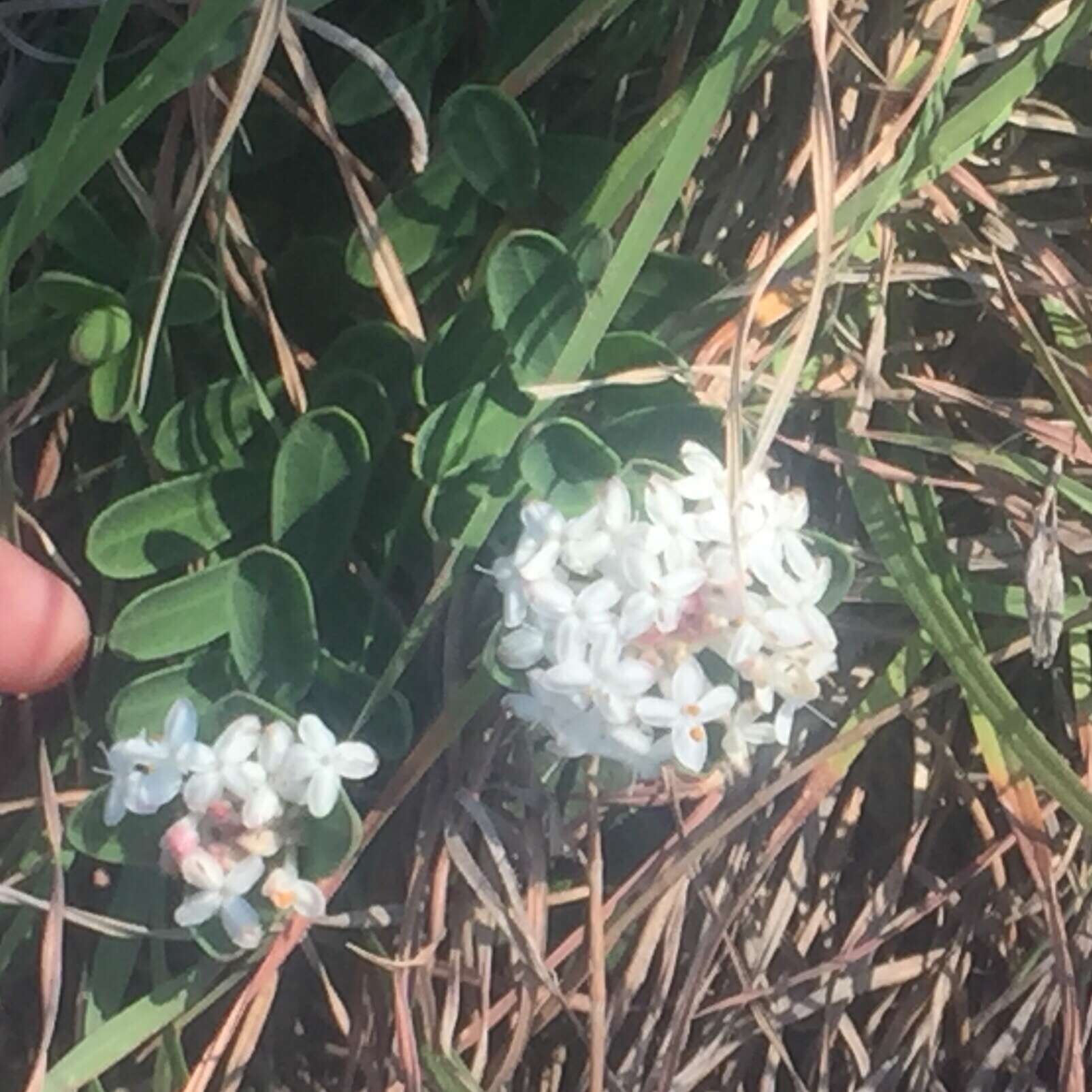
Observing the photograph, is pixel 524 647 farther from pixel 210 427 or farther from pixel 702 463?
pixel 210 427

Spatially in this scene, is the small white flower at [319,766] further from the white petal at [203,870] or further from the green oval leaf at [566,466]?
the green oval leaf at [566,466]

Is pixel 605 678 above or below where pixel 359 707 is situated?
above

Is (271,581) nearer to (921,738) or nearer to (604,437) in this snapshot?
(604,437)

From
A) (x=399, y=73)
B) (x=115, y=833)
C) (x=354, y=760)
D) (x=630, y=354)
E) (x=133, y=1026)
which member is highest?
(x=399, y=73)

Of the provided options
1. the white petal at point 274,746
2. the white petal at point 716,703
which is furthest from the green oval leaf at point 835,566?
the white petal at point 274,746

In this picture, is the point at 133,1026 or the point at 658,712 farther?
the point at 133,1026

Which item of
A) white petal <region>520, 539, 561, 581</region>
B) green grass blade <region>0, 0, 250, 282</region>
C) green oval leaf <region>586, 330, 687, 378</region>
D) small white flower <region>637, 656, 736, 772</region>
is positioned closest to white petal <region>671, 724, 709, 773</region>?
small white flower <region>637, 656, 736, 772</region>

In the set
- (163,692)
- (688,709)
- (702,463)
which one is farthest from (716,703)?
(163,692)
